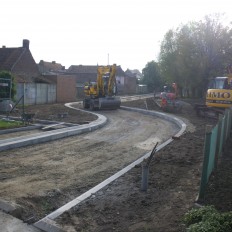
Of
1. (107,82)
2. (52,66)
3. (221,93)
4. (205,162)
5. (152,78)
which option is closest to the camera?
(205,162)

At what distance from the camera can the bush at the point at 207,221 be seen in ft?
14.3

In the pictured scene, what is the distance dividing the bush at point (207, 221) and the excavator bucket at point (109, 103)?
20.8 m

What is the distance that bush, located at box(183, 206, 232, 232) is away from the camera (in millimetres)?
4367

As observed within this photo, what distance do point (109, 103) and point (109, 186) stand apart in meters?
18.9

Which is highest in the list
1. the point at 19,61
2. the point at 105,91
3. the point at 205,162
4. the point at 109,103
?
the point at 19,61

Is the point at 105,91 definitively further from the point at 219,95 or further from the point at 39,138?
the point at 39,138

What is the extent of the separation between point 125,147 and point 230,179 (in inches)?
193

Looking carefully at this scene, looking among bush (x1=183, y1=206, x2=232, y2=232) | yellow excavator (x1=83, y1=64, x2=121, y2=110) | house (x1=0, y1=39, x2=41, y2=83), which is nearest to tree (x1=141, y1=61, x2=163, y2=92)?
house (x1=0, y1=39, x2=41, y2=83)

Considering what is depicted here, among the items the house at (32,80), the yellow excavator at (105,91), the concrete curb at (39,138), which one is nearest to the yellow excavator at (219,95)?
the yellow excavator at (105,91)

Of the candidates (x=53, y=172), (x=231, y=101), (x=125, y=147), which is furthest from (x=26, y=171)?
(x=231, y=101)

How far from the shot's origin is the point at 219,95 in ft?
68.4

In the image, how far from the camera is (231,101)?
20297 millimetres

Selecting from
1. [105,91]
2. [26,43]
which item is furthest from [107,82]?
[26,43]

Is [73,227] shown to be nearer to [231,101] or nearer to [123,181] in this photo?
[123,181]
